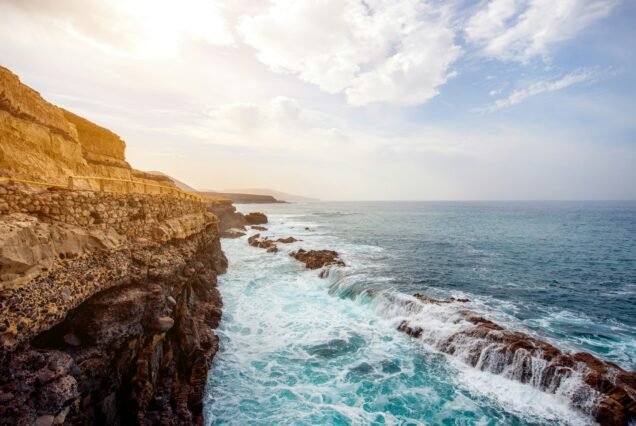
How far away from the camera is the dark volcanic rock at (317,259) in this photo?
84.7ft

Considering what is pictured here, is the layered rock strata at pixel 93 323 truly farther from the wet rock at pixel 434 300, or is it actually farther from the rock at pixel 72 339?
the wet rock at pixel 434 300

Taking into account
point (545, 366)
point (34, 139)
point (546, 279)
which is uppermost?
point (34, 139)

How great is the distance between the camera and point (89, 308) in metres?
7.16

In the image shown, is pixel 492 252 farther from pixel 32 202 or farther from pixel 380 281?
pixel 32 202

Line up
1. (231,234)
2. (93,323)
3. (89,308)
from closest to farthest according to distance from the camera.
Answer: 1. (93,323)
2. (89,308)
3. (231,234)

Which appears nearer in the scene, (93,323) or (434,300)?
(93,323)

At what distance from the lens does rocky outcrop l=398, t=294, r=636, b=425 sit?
9.13 metres

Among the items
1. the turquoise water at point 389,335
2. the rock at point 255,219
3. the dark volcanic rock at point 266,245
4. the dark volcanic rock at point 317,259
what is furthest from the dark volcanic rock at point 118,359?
the rock at point 255,219

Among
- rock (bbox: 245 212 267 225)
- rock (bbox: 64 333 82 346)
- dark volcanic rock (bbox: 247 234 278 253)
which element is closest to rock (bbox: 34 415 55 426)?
rock (bbox: 64 333 82 346)

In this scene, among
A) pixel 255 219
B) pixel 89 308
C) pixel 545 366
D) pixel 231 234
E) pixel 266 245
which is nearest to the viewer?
pixel 89 308

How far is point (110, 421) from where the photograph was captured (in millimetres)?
6723

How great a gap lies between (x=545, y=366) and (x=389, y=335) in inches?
246

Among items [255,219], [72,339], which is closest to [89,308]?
[72,339]

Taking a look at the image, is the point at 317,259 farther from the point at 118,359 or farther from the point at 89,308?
the point at 89,308
